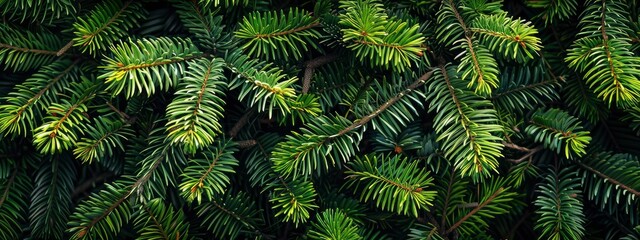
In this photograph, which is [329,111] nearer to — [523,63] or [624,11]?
[523,63]

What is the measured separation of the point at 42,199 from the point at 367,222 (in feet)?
1.53

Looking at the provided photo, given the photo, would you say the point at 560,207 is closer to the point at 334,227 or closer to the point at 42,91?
the point at 334,227

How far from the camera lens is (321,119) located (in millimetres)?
798

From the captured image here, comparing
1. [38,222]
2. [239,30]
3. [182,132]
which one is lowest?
[38,222]

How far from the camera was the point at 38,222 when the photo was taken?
0.88m

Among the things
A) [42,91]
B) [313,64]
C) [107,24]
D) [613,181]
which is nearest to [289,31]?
[313,64]

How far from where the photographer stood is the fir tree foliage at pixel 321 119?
78 centimetres

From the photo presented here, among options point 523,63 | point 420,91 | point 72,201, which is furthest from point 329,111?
point 72,201

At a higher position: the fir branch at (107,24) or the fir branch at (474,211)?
the fir branch at (107,24)

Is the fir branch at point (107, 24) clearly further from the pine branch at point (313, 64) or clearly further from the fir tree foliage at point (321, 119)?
the pine branch at point (313, 64)


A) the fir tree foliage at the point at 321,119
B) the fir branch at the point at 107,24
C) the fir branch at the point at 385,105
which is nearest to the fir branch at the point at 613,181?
the fir tree foliage at the point at 321,119

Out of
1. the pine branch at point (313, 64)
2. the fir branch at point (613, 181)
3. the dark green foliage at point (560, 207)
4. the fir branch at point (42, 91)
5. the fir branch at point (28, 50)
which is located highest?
the pine branch at point (313, 64)

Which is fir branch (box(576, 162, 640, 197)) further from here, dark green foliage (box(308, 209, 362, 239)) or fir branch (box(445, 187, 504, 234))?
dark green foliage (box(308, 209, 362, 239))

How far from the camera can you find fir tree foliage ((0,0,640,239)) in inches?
30.9
